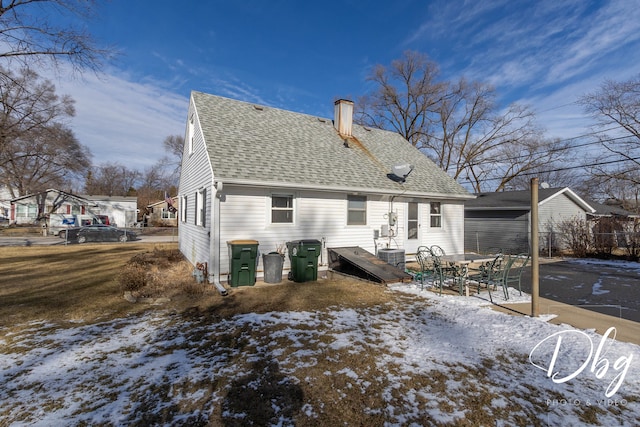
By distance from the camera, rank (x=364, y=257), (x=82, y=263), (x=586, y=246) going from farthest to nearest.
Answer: (x=586, y=246) → (x=82, y=263) → (x=364, y=257)

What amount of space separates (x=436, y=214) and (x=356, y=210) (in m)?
4.06

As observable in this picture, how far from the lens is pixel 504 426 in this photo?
2719 millimetres

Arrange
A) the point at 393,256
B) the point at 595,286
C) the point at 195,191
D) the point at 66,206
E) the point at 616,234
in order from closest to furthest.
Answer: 1. the point at 595,286
2. the point at 393,256
3. the point at 195,191
4. the point at 616,234
5. the point at 66,206

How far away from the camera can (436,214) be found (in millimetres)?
12594

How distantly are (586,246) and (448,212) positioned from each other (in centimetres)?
801

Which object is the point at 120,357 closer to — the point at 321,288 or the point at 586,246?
the point at 321,288

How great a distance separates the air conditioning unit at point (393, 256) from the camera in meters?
10.2

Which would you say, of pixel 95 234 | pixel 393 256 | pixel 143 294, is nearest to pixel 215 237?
pixel 143 294

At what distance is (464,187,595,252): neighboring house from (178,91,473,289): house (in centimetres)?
553

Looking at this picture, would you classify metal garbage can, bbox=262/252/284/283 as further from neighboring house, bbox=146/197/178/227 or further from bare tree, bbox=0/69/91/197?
neighboring house, bbox=146/197/178/227

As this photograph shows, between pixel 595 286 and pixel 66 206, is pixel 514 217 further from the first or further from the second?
pixel 66 206

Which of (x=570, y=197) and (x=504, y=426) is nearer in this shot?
(x=504, y=426)

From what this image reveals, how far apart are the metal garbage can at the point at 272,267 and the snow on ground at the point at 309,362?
262cm

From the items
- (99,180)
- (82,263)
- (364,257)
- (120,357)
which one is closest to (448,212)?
(364,257)
